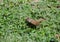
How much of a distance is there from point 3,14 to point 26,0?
40.5 inches

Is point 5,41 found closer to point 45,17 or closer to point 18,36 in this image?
point 18,36

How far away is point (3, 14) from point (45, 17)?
1.18 meters

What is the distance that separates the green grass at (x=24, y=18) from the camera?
→ 521 centimetres

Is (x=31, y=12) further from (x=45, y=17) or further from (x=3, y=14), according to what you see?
(x=3, y=14)

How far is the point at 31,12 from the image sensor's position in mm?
6082

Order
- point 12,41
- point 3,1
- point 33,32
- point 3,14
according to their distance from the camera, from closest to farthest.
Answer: point 12,41 < point 33,32 < point 3,14 < point 3,1

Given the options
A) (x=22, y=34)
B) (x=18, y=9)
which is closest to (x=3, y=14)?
(x=18, y=9)

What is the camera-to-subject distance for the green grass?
5215 millimetres

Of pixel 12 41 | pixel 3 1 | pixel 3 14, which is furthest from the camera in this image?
pixel 3 1

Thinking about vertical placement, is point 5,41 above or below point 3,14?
below

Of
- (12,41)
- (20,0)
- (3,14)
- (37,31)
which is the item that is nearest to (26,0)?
(20,0)

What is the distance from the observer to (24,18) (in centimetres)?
579

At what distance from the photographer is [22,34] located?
530 centimetres

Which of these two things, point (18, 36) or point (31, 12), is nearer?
point (18, 36)
